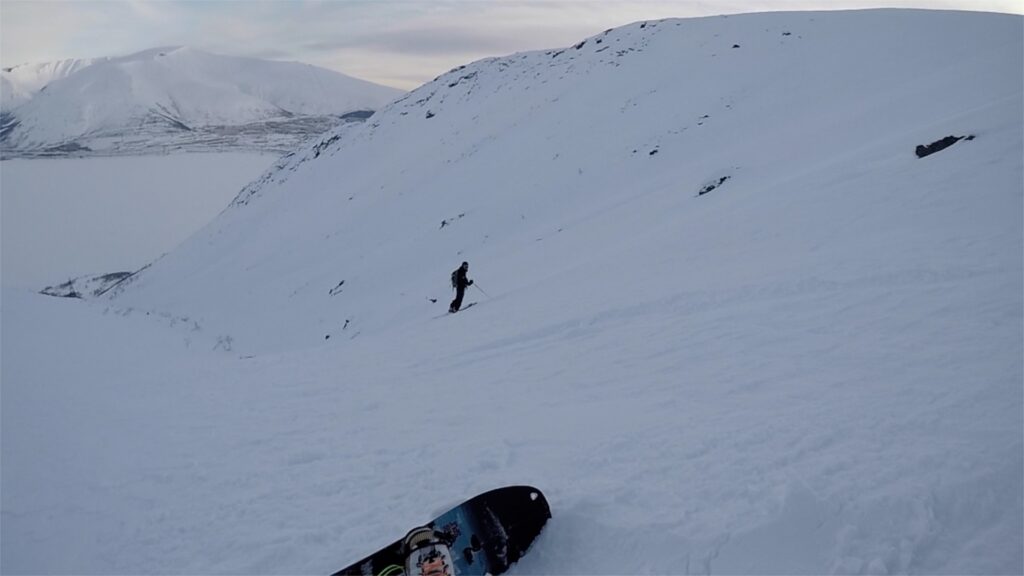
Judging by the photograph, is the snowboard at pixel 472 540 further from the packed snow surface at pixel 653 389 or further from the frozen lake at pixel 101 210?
the frozen lake at pixel 101 210

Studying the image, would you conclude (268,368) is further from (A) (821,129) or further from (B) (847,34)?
(B) (847,34)

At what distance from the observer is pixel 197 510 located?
263 inches

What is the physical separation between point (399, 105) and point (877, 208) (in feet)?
155

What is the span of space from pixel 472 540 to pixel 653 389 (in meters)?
3.14

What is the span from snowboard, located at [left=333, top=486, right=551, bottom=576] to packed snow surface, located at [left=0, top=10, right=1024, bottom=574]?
19cm

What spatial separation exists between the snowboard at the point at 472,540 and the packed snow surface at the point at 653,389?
0.62ft

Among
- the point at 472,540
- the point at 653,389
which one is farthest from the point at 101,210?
the point at 472,540

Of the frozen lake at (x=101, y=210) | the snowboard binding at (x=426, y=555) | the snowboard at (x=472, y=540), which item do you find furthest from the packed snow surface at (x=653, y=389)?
the frozen lake at (x=101, y=210)

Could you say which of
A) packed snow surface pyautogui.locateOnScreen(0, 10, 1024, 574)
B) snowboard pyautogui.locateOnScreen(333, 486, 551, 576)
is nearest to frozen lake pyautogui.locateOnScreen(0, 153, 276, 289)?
packed snow surface pyautogui.locateOnScreen(0, 10, 1024, 574)

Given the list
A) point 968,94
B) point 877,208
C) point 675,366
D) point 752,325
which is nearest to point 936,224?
point 877,208

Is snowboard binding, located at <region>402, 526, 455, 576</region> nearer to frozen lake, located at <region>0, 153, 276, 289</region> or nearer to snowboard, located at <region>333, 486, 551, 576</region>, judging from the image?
snowboard, located at <region>333, 486, 551, 576</region>

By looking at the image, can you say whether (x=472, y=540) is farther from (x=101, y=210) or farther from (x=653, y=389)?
(x=101, y=210)

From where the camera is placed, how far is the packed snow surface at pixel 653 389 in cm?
455

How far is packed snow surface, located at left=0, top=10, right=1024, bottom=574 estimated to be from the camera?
455 cm
